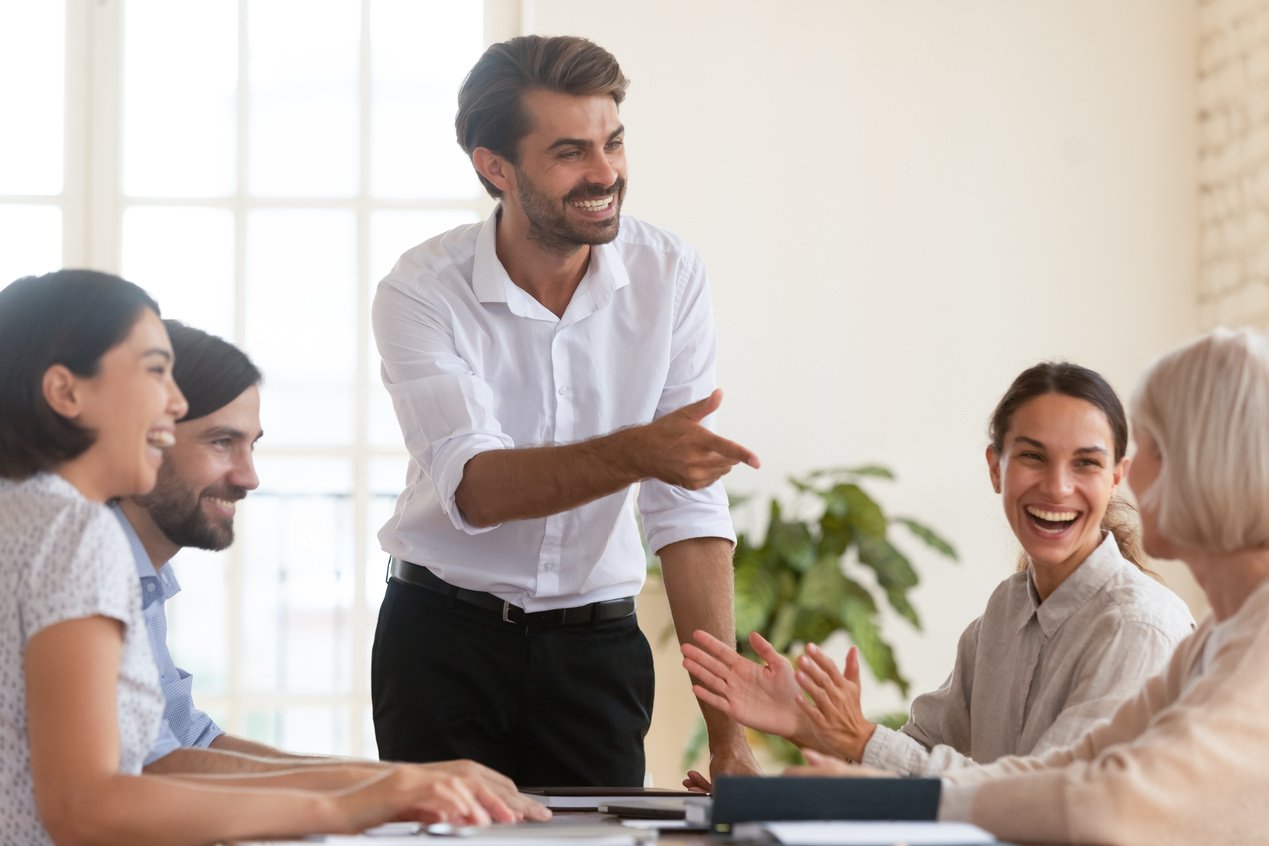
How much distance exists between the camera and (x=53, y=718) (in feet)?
4.49

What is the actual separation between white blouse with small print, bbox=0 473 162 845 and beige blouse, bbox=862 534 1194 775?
3.06ft

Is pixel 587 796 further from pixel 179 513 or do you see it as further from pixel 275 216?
pixel 275 216

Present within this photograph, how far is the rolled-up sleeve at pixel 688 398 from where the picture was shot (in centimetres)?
251

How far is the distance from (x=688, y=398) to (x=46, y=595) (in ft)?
4.64

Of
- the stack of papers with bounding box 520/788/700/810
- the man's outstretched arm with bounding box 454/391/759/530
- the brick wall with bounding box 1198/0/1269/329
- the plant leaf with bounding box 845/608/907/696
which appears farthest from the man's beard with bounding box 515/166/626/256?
the brick wall with bounding box 1198/0/1269/329

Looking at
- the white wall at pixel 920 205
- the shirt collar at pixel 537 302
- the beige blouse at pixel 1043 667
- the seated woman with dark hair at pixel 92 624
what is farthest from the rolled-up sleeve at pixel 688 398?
the white wall at pixel 920 205

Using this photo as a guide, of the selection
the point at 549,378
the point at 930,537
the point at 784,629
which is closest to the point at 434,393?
the point at 549,378

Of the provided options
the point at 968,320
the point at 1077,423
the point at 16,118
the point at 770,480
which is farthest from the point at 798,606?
the point at 16,118

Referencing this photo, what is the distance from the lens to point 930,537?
4574 millimetres

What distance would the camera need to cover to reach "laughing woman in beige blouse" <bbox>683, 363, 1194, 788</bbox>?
1.90 meters

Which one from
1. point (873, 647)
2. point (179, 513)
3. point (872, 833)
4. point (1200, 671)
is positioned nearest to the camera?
point (872, 833)

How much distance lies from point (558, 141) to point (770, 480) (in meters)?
2.49

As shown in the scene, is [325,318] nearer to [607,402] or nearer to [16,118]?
[16,118]

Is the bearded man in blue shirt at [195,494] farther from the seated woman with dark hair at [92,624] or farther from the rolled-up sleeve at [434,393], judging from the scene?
the seated woman with dark hair at [92,624]
